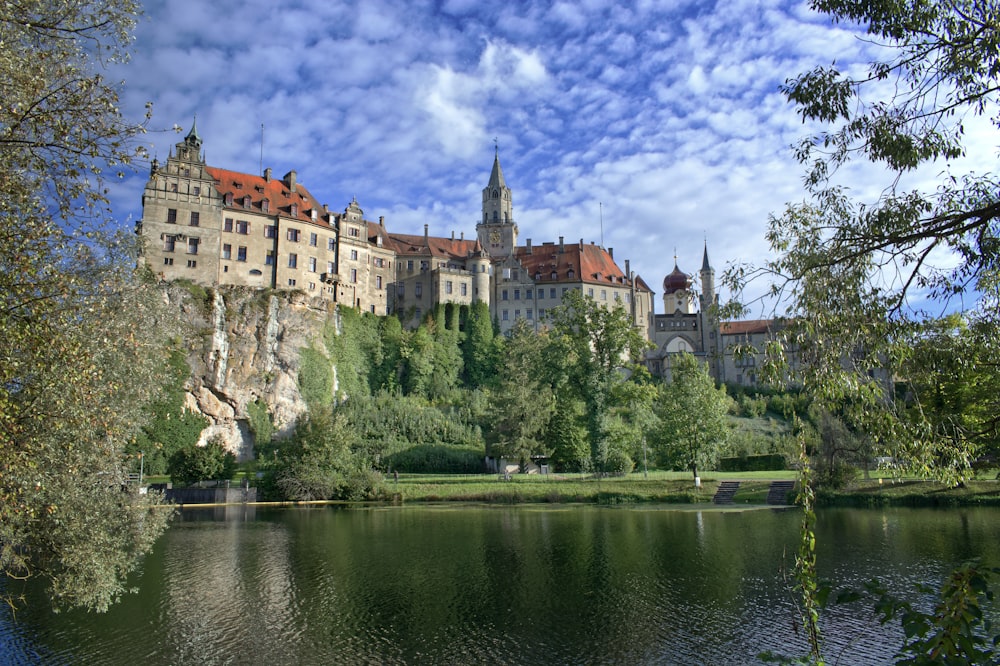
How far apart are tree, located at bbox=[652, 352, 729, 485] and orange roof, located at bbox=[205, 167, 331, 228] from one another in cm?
3991

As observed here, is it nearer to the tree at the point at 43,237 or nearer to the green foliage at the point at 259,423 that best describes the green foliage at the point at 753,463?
the green foliage at the point at 259,423

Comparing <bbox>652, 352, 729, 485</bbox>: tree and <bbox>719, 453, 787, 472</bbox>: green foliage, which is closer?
<bbox>652, 352, 729, 485</bbox>: tree

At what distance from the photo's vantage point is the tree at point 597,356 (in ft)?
144

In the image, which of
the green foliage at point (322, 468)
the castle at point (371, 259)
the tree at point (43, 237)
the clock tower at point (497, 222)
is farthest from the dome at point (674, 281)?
the tree at point (43, 237)

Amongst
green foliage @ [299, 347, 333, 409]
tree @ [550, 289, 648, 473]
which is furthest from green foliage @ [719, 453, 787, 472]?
green foliage @ [299, 347, 333, 409]

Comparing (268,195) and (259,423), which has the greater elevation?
(268,195)

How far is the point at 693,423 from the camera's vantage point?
43969 mm

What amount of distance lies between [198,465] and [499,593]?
32.9 m

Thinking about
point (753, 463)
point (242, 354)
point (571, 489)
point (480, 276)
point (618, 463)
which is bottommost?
point (571, 489)

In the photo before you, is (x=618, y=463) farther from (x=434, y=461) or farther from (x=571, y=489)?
(x=434, y=461)

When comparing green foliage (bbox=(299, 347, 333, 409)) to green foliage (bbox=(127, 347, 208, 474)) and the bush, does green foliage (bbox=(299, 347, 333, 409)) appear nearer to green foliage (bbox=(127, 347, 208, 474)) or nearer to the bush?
green foliage (bbox=(127, 347, 208, 474))

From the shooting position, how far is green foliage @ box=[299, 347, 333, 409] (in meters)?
59.8

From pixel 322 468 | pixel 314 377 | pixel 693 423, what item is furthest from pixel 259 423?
pixel 693 423

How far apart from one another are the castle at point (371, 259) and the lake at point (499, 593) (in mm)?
19846
